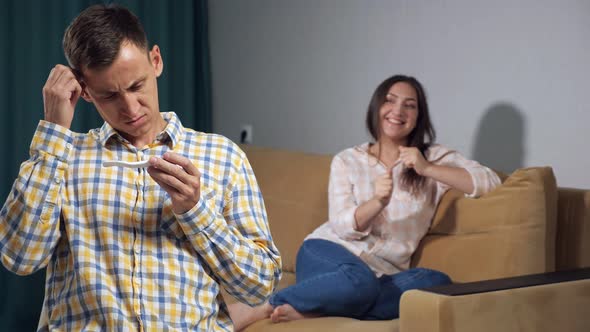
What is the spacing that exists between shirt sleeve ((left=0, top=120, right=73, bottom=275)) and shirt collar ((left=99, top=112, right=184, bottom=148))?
0.34ft

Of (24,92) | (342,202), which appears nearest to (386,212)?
(342,202)

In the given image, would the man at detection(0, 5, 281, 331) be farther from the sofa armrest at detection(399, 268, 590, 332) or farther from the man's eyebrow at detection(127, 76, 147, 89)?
the sofa armrest at detection(399, 268, 590, 332)

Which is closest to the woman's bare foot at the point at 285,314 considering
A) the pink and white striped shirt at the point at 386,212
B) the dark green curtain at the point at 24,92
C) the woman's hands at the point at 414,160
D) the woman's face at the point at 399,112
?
the pink and white striped shirt at the point at 386,212

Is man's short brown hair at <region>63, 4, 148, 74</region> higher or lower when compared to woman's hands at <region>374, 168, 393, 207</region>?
higher

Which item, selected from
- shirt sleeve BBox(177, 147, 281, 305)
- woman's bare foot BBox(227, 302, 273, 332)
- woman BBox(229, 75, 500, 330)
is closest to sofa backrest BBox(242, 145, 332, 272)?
woman BBox(229, 75, 500, 330)

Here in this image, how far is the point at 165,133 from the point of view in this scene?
1.31 metres

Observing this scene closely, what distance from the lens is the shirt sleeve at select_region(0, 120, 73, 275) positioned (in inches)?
45.7

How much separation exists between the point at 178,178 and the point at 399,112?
164 cm

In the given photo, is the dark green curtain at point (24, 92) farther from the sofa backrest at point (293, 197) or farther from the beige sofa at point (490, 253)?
the beige sofa at point (490, 253)

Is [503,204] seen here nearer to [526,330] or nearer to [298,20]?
[526,330]

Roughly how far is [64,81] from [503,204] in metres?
1.49

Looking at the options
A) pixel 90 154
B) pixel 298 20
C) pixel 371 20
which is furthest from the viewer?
pixel 298 20

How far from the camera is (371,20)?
3.29m

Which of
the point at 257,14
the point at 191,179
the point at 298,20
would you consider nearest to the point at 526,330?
the point at 191,179
